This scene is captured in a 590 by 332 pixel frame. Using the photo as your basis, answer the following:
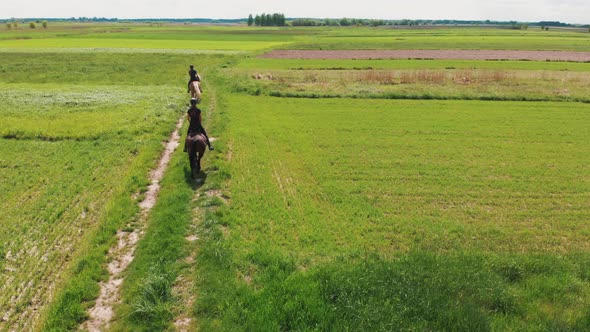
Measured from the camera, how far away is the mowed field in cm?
778

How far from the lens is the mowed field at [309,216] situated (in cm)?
778

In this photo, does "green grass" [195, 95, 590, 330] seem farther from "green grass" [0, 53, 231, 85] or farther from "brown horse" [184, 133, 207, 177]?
"green grass" [0, 53, 231, 85]

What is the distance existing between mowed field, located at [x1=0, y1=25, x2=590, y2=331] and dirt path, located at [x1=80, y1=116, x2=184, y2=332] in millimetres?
201

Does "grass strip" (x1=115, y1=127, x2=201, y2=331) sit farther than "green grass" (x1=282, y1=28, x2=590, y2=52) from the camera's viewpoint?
No

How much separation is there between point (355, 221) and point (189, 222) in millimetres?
4936

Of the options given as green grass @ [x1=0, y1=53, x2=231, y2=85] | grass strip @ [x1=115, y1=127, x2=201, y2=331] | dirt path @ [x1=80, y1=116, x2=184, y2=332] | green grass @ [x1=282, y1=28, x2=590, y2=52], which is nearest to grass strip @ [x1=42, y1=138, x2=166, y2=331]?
dirt path @ [x1=80, y1=116, x2=184, y2=332]

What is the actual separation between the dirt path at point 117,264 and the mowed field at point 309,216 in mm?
201

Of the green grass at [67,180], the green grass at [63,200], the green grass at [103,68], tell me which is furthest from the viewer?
the green grass at [103,68]

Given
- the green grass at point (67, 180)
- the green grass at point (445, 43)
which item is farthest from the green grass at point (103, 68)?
the green grass at point (445, 43)

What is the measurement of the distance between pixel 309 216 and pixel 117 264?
17.8 feet

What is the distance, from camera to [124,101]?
27719 millimetres

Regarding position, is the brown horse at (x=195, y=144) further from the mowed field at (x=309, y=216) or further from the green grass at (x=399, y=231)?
the green grass at (x=399, y=231)

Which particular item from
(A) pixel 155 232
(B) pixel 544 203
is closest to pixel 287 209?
(A) pixel 155 232

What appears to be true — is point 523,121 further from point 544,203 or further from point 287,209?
point 287,209
